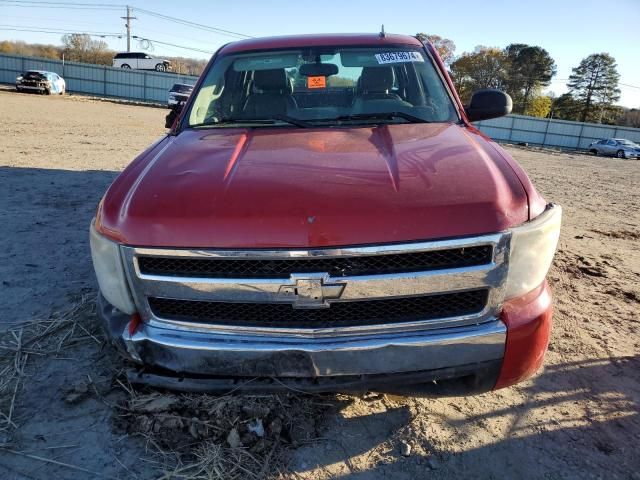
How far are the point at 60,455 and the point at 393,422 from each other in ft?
4.92

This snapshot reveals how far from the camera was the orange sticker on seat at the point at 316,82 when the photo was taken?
3330 millimetres

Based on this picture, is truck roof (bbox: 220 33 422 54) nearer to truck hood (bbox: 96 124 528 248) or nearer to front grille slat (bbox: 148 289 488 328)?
truck hood (bbox: 96 124 528 248)

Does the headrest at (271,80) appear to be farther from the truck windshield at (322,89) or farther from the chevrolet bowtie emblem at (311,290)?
the chevrolet bowtie emblem at (311,290)

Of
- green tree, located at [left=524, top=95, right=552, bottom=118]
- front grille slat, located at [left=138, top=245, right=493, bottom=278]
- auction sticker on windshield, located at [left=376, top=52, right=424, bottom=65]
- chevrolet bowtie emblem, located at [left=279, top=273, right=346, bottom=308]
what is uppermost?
green tree, located at [left=524, top=95, right=552, bottom=118]

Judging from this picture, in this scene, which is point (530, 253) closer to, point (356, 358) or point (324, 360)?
point (356, 358)

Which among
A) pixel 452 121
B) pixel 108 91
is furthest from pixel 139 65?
pixel 452 121

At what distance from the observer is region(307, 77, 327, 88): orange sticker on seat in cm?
333

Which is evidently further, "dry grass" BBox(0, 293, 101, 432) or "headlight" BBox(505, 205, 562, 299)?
"dry grass" BBox(0, 293, 101, 432)

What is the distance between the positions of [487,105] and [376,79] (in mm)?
786

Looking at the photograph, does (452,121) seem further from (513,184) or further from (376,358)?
(376,358)

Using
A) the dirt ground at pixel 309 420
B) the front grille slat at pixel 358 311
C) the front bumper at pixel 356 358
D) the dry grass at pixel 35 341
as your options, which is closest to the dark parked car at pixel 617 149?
the dirt ground at pixel 309 420

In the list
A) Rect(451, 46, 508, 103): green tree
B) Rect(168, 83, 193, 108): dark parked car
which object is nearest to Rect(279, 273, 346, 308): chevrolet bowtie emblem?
Rect(168, 83, 193, 108): dark parked car

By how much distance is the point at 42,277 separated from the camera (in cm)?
381

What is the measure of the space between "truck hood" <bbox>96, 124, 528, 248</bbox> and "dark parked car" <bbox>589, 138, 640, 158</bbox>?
3505 centimetres
